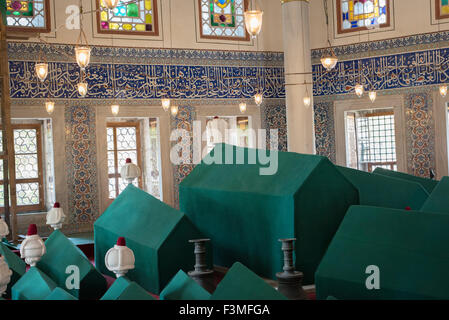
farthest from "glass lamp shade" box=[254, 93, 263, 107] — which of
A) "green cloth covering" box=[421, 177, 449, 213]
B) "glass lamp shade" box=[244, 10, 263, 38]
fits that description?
"green cloth covering" box=[421, 177, 449, 213]

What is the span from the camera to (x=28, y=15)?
9.16 m

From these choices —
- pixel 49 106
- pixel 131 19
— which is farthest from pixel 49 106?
pixel 131 19

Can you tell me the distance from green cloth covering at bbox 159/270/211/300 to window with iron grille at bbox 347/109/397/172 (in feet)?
30.2

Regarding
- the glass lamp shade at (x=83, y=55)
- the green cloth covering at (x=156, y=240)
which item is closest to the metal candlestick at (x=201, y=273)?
the green cloth covering at (x=156, y=240)

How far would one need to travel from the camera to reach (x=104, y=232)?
3.79m

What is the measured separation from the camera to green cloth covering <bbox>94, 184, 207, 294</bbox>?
294 cm

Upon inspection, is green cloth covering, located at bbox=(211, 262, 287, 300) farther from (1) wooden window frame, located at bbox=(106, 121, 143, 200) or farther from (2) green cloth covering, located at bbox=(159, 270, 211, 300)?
(1) wooden window frame, located at bbox=(106, 121, 143, 200)

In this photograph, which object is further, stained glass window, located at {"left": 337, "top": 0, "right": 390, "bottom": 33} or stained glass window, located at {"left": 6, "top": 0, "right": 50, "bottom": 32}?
stained glass window, located at {"left": 337, "top": 0, "right": 390, "bottom": 33}

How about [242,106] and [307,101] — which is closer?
[307,101]

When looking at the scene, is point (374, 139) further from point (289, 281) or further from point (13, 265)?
point (289, 281)

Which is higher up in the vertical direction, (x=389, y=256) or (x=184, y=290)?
(x=389, y=256)

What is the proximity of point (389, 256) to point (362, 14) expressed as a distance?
9.51 m

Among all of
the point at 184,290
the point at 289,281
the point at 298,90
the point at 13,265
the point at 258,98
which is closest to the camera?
the point at 184,290

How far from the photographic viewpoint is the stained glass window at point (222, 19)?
420 inches
